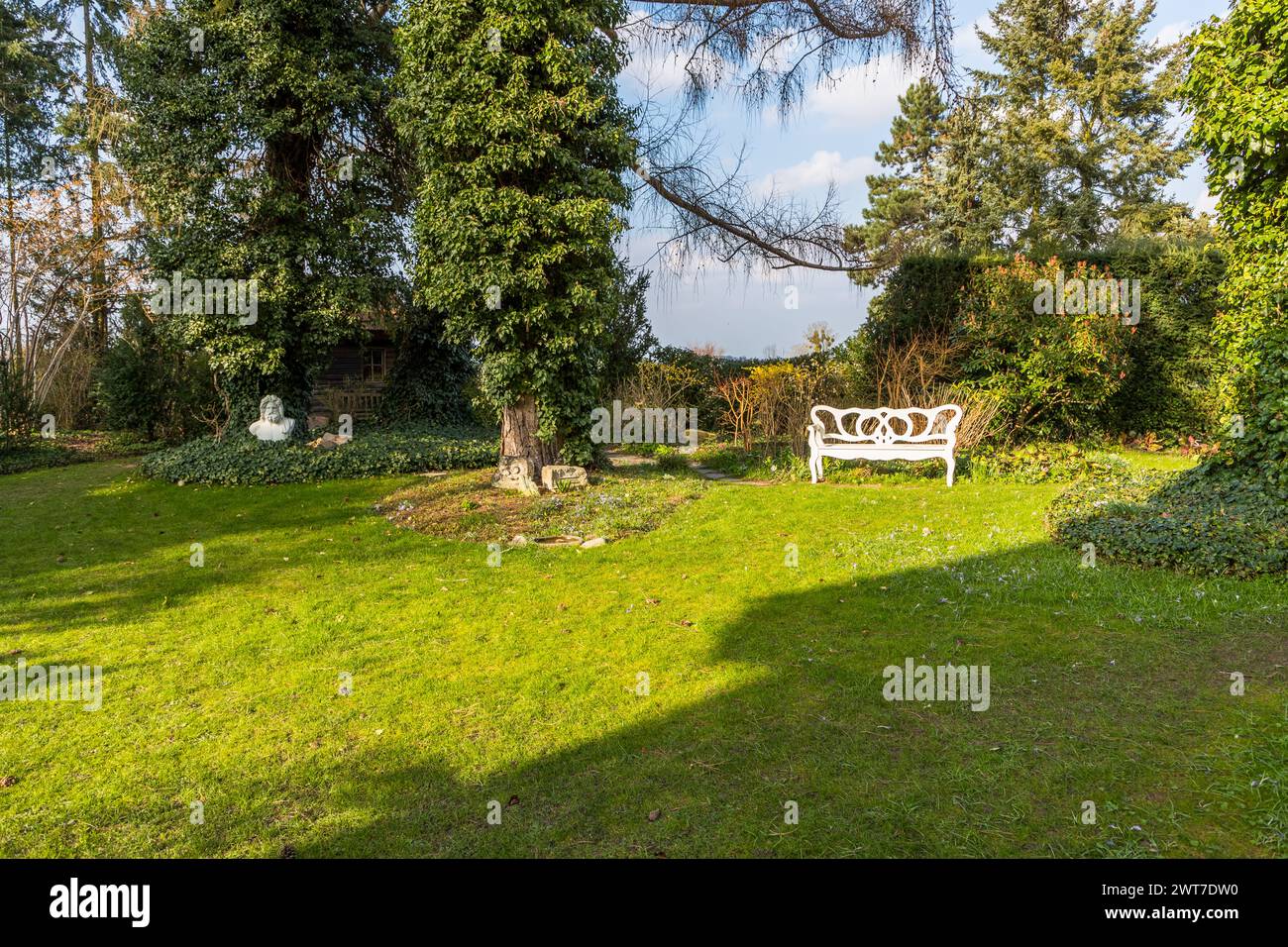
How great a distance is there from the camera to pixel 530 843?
2.72 m

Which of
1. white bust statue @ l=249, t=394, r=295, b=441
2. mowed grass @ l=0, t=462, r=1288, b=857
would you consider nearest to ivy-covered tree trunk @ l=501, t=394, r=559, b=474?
mowed grass @ l=0, t=462, r=1288, b=857

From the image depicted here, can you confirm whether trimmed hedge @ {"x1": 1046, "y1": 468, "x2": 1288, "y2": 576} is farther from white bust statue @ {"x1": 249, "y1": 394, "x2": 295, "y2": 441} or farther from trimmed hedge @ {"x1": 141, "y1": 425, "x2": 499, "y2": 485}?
white bust statue @ {"x1": 249, "y1": 394, "x2": 295, "y2": 441}

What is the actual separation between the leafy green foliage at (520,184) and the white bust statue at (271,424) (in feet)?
15.7

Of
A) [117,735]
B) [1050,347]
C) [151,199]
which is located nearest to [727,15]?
[1050,347]

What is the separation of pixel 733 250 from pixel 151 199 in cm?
1068

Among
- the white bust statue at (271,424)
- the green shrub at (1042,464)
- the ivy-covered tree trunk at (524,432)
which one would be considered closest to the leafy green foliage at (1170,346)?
the green shrub at (1042,464)

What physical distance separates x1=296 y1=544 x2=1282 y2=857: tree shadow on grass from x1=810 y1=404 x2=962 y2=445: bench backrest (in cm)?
592

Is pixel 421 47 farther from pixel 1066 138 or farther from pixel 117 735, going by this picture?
pixel 1066 138

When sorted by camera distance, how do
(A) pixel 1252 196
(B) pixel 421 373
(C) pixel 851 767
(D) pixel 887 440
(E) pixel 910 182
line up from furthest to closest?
(E) pixel 910 182 < (B) pixel 421 373 < (D) pixel 887 440 < (A) pixel 1252 196 < (C) pixel 851 767

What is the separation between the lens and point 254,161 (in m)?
13.3

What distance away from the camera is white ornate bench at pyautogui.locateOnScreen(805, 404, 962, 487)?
10109 mm

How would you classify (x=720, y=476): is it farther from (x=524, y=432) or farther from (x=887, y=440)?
(x=524, y=432)

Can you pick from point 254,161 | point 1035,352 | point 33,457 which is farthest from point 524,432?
point 33,457

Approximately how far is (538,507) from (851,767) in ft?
20.4
